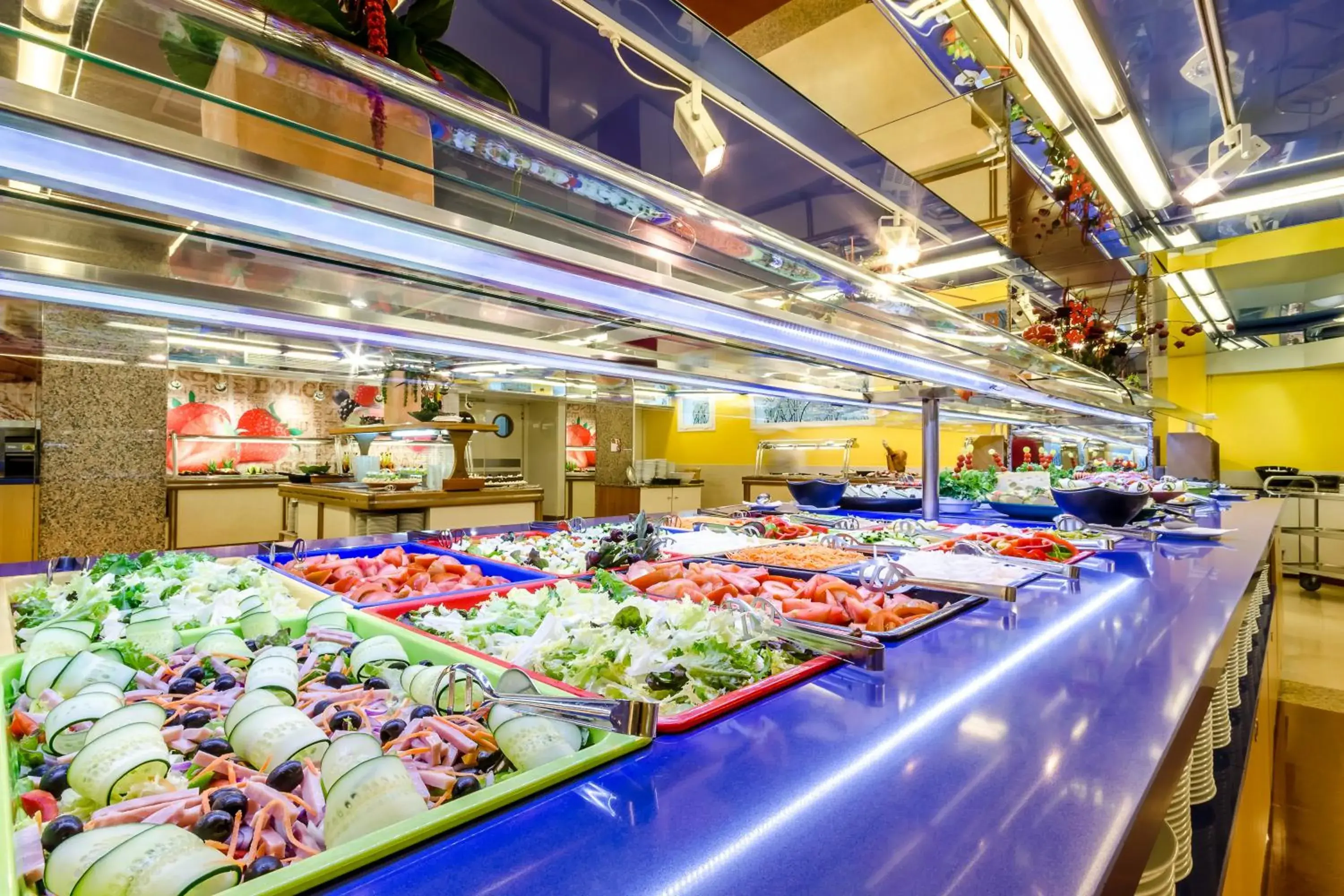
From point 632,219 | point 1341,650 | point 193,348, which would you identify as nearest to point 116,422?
point 193,348

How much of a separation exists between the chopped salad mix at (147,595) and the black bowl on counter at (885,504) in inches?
110

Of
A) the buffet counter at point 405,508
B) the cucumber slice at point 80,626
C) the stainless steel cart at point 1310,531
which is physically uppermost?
the cucumber slice at point 80,626

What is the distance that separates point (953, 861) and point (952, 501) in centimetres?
377

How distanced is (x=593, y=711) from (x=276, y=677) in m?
0.47

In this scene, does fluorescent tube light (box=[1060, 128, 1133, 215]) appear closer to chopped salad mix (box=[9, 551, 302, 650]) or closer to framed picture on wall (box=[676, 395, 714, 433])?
chopped salad mix (box=[9, 551, 302, 650])

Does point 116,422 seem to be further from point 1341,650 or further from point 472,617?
point 1341,650

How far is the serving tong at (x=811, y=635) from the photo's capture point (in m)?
0.97

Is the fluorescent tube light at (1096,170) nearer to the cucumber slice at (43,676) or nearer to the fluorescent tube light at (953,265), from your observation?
the fluorescent tube light at (953,265)

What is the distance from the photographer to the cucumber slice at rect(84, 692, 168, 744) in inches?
26.3

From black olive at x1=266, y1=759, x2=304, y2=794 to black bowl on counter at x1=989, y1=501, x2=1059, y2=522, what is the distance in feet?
10.6

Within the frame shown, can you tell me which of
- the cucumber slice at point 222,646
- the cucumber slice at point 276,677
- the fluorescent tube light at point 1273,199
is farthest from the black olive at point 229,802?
Result: the fluorescent tube light at point 1273,199

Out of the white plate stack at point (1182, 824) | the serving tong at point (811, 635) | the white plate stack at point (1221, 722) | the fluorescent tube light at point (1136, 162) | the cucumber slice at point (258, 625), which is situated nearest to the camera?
the serving tong at point (811, 635)

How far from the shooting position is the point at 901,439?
882 cm

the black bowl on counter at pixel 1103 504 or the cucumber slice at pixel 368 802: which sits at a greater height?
the black bowl on counter at pixel 1103 504
